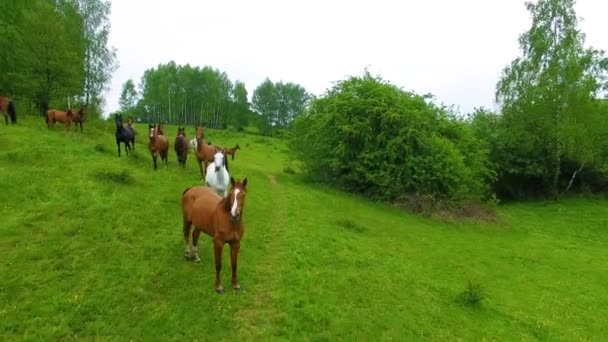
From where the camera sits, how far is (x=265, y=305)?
33.4ft

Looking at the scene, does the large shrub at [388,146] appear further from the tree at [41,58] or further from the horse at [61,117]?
the tree at [41,58]

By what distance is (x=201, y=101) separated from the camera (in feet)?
294

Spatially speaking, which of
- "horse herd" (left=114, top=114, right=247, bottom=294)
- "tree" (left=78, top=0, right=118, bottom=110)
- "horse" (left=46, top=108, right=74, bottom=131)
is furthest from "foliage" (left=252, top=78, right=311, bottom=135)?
"horse herd" (left=114, top=114, right=247, bottom=294)

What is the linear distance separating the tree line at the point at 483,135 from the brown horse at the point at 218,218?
1816cm

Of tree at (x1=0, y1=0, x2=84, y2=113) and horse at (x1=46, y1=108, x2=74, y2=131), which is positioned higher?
tree at (x1=0, y1=0, x2=84, y2=113)

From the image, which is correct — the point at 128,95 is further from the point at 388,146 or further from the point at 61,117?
the point at 388,146

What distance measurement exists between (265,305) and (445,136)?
79.7 ft

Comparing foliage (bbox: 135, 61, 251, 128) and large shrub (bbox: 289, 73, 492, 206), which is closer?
large shrub (bbox: 289, 73, 492, 206)

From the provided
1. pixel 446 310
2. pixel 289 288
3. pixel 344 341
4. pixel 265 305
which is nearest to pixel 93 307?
pixel 265 305

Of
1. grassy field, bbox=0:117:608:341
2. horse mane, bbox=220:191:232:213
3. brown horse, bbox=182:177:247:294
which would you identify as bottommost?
grassy field, bbox=0:117:608:341

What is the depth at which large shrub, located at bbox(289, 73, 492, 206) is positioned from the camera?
2766 centimetres

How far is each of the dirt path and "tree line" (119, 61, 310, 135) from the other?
69.4 meters

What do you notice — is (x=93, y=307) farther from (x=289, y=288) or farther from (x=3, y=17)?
(x=3, y=17)

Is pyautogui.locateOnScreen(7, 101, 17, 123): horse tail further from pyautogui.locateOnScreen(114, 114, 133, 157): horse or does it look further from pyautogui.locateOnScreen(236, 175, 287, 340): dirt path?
pyautogui.locateOnScreen(236, 175, 287, 340): dirt path
